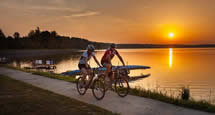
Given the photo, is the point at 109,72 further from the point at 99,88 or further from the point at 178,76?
the point at 178,76

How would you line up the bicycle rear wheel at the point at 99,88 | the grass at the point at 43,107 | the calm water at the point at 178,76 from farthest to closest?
the calm water at the point at 178,76, the bicycle rear wheel at the point at 99,88, the grass at the point at 43,107

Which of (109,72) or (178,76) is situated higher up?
(109,72)

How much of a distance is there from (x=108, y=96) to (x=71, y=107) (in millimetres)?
2243

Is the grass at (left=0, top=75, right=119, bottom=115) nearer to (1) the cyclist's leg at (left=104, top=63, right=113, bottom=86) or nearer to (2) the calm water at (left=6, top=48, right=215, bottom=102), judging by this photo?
(1) the cyclist's leg at (left=104, top=63, right=113, bottom=86)

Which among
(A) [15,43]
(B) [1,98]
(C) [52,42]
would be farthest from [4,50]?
(B) [1,98]

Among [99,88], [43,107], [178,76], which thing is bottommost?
[178,76]

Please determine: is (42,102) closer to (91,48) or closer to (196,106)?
(91,48)

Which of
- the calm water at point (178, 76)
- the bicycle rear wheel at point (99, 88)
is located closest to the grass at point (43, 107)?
the bicycle rear wheel at point (99, 88)

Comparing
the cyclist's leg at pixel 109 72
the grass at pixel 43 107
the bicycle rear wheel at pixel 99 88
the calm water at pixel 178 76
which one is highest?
the cyclist's leg at pixel 109 72

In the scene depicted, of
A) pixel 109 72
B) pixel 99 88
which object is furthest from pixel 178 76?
pixel 99 88

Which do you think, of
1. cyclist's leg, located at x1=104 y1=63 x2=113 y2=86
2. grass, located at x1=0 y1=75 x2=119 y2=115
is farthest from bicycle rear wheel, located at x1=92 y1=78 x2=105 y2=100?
grass, located at x1=0 y1=75 x2=119 y2=115

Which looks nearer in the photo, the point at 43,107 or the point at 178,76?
the point at 43,107

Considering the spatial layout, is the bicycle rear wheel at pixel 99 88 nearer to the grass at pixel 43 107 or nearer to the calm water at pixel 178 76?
the grass at pixel 43 107

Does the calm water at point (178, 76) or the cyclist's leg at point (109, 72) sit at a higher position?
the cyclist's leg at point (109, 72)
